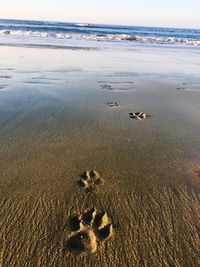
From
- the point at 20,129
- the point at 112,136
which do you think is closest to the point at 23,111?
the point at 20,129

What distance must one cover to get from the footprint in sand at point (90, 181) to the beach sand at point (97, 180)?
14 mm

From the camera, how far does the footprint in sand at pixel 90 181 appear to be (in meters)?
3.37

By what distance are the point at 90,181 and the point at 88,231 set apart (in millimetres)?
956

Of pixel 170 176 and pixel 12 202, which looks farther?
pixel 170 176

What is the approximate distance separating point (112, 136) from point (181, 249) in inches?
103

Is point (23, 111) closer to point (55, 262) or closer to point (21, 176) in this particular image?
point (21, 176)

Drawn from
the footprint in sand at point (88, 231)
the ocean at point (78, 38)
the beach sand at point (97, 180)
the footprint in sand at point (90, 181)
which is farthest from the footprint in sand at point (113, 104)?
the ocean at point (78, 38)

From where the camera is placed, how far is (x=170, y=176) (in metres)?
3.75

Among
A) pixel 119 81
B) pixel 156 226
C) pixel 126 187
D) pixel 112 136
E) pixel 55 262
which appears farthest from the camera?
pixel 119 81

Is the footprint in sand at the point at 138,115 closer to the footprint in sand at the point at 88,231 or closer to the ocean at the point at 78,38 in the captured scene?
the footprint in sand at the point at 88,231

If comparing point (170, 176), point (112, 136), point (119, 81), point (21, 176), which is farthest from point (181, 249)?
point (119, 81)

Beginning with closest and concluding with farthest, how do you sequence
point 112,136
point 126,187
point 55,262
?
point 55,262
point 126,187
point 112,136

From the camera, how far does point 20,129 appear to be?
4961mm

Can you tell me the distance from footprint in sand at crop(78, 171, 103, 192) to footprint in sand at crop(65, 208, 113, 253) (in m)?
0.43
